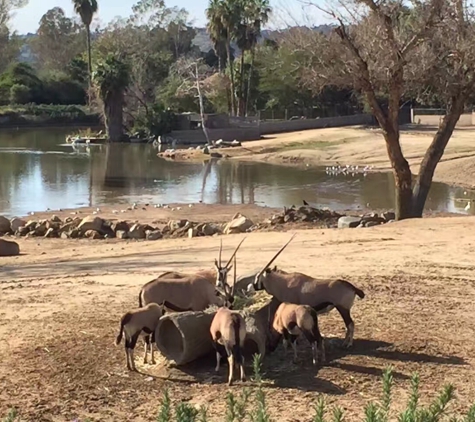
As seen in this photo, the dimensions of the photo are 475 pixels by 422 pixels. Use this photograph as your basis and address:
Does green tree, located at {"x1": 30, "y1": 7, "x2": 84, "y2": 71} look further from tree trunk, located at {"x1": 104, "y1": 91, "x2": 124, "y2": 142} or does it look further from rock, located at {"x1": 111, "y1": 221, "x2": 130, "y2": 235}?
rock, located at {"x1": 111, "y1": 221, "x2": 130, "y2": 235}

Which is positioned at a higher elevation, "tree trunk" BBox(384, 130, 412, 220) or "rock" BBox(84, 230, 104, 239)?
"tree trunk" BBox(384, 130, 412, 220)

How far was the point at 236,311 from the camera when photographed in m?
7.64

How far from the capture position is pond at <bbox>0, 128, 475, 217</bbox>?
32.3 meters

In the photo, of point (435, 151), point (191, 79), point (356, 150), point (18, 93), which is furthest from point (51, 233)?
point (18, 93)

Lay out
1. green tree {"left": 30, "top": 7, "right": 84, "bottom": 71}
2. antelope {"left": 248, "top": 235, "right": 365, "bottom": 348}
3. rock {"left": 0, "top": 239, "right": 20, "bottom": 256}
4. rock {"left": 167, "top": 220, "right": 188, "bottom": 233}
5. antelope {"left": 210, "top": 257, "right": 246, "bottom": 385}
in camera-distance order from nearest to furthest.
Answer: antelope {"left": 210, "top": 257, "right": 246, "bottom": 385}, antelope {"left": 248, "top": 235, "right": 365, "bottom": 348}, rock {"left": 0, "top": 239, "right": 20, "bottom": 256}, rock {"left": 167, "top": 220, "right": 188, "bottom": 233}, green tree {"left": 30, "top": 7, "right": 84, "bottom": 71}

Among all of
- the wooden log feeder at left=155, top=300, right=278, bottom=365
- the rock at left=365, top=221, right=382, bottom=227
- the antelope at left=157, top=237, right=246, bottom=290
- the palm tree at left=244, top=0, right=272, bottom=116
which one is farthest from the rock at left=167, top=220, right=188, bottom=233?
the palm tree at left=244, top=0, right=272, bottom=116

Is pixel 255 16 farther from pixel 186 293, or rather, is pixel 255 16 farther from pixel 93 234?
pixel 186 293

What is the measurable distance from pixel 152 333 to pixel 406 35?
13.9 m

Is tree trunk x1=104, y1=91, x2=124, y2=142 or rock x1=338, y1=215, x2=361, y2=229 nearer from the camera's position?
rock x1=338, y1=215, x2=361, y2=229

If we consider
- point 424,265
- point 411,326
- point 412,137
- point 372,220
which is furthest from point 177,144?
point 411,326

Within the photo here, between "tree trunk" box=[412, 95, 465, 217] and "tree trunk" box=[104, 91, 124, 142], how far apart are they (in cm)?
4377

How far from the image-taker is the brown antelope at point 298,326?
755 centimetres

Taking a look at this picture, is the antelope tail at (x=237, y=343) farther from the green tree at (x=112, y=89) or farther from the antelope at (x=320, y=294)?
the green tree at (x=112, y=89)

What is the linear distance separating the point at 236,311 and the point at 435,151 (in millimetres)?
14712
